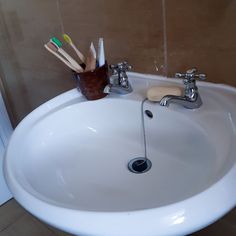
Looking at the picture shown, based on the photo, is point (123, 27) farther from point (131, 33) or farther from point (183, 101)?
point (183, 101)

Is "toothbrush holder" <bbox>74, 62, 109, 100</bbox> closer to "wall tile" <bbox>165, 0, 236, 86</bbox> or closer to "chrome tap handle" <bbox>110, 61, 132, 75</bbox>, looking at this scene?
"chrome tap handle" <bbox>110, 61, 132, 75</bbox>

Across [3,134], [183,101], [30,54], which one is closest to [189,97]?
[183,101]

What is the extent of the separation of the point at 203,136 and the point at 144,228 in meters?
0.31

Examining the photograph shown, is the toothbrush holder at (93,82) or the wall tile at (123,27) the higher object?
the wall tile at (123,27)

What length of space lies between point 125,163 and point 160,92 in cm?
22

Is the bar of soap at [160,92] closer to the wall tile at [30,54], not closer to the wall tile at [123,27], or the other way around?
the wall tile at [123,27]

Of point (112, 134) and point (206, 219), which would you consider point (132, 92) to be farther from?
point (206, 219)

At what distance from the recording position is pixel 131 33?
2.84 ft

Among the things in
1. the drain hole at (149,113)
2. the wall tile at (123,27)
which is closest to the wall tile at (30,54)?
the wall tile at (123,27)

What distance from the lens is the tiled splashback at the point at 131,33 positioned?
2.34 feet

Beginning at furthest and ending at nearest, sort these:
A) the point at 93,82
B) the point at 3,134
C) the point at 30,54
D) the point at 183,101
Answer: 1. the point at 3,134
2. the point at 30,54
3. the point at 93,82
4. the point at 183,101

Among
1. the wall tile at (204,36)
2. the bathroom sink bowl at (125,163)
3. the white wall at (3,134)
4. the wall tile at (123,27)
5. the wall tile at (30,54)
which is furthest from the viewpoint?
the white wall at (3,134)

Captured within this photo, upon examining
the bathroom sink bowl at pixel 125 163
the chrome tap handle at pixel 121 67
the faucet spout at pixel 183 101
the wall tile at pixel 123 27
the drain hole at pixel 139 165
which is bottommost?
the drain hole at pixel 139 165

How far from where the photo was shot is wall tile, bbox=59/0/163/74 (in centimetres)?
81
